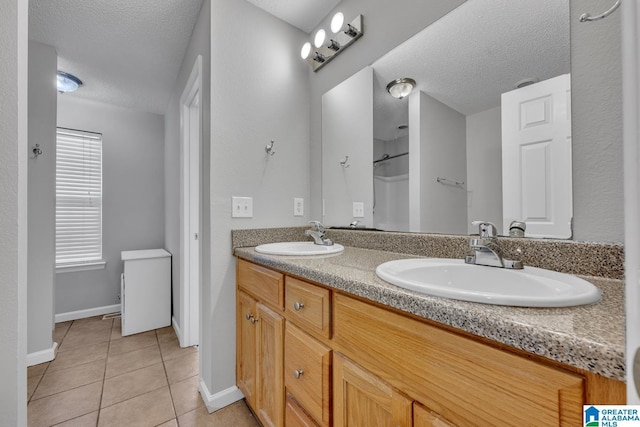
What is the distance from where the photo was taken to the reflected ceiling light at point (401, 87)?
1.25 meters

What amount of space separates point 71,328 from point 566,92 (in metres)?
3.85

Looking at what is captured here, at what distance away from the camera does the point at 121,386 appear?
5.31ft

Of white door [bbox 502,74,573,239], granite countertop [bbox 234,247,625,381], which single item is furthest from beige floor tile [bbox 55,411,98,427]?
white door [bbox 502,74,573,239]

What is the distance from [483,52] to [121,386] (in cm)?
260

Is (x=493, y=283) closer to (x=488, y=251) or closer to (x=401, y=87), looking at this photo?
(x=488, y=251)

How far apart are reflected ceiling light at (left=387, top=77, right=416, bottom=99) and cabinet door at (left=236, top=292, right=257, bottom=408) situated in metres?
1.25

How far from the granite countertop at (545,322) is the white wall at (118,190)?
324cm

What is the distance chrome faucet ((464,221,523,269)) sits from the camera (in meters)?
0.78

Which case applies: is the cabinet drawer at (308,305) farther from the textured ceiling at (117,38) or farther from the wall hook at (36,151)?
the wall hook at (36,151)

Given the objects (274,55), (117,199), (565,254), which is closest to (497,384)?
(565,254)

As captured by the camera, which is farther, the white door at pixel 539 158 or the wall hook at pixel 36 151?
the wall hook at pixel 36 151

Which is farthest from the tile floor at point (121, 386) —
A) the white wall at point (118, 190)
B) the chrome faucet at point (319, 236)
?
the chrome faucet at point (319, 236)

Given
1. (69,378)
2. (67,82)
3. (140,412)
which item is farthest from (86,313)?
(67,82)

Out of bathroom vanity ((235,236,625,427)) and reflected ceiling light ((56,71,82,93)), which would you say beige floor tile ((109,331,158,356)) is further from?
reflected ceiling light ((56,71,82,93))
